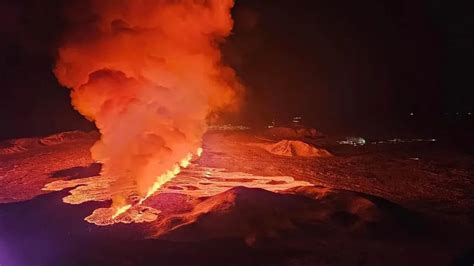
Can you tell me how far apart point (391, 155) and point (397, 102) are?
119 feet

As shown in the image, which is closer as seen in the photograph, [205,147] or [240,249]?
[240,249]

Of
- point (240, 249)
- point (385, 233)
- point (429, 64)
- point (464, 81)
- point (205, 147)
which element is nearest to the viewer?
point (240, 249)

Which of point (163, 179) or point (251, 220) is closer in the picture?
point (251, 220)

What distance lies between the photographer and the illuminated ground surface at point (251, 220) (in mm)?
10938

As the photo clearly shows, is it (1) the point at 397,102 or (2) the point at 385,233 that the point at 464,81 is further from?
(2) the point at 385,233

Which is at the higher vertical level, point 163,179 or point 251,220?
point 163,179

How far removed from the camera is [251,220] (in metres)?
13.0

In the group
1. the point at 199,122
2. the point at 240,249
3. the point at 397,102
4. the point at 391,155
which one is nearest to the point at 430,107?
the point at 397,102

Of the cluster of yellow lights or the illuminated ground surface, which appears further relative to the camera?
the cluster of yellow lights

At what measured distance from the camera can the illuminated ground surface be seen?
1094cm

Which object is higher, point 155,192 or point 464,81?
point 464,81

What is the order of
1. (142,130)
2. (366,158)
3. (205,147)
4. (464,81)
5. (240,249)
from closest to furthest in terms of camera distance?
(240,249) < (142,130) < (366,158) < (205,147) < (464,81)

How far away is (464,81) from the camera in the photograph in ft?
206

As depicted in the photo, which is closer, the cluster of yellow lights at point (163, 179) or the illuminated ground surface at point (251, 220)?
the illuminated ground surface at point (251, 220)
